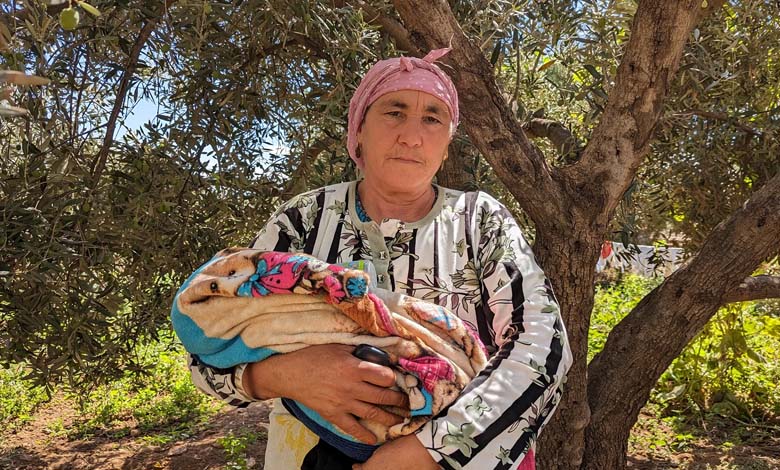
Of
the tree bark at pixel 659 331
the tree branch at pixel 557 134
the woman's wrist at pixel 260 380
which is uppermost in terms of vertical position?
the tree branch at pixel 557 134

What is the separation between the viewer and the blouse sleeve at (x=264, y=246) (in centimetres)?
190

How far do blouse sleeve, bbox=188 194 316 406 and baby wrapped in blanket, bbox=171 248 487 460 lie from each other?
0.14 ft

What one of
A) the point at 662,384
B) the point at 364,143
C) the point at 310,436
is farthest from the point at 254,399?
the point at 662,384

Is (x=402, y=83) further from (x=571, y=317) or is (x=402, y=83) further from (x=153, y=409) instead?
(x=153, y=409)

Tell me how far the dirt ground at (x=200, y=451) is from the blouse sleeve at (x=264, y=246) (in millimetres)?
3521

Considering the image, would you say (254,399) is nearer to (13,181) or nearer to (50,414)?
(13,181)

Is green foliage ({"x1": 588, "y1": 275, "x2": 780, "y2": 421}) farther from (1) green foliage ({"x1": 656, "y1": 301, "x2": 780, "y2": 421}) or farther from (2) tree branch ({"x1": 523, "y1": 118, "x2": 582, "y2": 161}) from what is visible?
(2) tree branch ({"x1": 523, "y1": 118, "x2": 582, "y2": 161})

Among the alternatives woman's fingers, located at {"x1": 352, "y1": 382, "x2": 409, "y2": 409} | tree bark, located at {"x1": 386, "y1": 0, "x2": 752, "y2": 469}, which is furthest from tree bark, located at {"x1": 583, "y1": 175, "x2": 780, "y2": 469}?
Result: woman's fingers, located at {"x1": 352, "y1": 382, "x2": 409, "y2": 409}

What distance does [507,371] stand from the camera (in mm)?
1783

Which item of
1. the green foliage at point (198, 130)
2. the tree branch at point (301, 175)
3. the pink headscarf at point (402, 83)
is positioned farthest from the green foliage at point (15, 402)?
the pink headscarf at point (402, 83)

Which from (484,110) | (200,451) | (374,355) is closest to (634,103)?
(484,110)

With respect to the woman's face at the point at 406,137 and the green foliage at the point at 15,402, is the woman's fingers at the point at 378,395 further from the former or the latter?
the green foliage at the point at 15,402

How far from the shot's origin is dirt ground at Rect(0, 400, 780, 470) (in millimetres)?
5320

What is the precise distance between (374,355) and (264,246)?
46 centimetres
